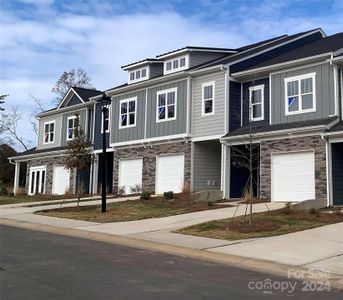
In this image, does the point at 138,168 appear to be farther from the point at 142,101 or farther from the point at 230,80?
the point at 230,80

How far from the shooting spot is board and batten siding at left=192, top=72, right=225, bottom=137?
25906 millimetres

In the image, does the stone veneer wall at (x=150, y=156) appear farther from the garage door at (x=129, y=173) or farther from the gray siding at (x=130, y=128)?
the gray siding at (x=130, y=128)

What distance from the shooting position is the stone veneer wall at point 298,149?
2092cm

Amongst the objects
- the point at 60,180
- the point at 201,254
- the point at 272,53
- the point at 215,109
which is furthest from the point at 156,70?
the point at 201,254

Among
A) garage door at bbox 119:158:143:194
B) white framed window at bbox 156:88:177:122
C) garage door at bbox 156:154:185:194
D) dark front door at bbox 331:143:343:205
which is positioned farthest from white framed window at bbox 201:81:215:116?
dark front door at bbox 331:143:343:205

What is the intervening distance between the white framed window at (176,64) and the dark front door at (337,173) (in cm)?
1097

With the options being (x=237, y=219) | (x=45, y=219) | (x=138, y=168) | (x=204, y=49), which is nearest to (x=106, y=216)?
(x=45, y=219)

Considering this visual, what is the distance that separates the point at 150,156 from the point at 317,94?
35.8 feet

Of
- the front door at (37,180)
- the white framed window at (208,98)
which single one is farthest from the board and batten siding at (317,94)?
the front door at (37,180)

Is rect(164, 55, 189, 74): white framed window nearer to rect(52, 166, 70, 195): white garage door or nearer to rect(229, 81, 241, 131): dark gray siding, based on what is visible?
rect(229, 81, 241, 131): dark gray siding

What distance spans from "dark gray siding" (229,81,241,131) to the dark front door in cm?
615

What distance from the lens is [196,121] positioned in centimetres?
2712

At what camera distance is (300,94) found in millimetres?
23203

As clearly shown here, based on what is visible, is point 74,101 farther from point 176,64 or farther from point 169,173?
point 169,173
